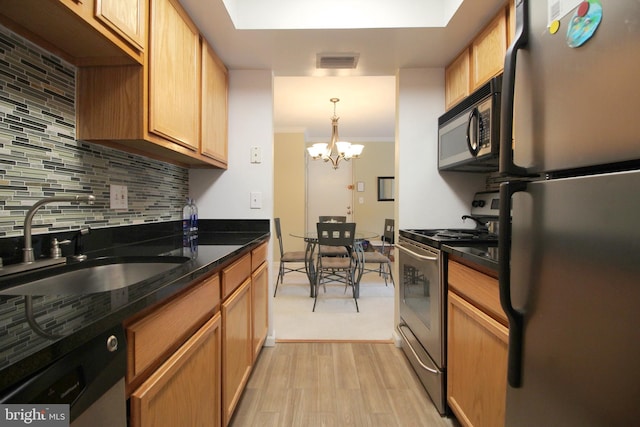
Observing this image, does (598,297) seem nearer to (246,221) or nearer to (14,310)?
(14,310)

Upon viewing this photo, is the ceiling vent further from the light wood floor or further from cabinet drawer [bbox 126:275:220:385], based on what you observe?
the light wood floor

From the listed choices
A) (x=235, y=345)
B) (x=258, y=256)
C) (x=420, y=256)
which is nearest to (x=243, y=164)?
(x=258, y=256)

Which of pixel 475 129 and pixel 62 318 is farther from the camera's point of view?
pixel 475 129

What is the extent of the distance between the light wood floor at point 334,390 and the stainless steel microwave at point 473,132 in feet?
4.49

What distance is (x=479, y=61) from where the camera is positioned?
5.37 ft

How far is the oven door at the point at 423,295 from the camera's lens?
4.55ft

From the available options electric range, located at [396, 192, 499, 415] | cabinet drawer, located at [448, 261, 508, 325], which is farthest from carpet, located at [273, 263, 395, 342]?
cabinet drawer, located at [448, 261, 508, 325]

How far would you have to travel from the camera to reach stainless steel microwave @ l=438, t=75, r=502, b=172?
4.68 feet

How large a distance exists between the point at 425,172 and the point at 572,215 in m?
1.54

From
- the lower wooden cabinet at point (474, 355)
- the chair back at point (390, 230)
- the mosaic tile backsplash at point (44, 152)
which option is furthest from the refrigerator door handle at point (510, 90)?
the chair back at point (390, 230)

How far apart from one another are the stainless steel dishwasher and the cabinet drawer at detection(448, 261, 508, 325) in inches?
42.2

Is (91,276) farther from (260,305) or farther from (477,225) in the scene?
(477,225)

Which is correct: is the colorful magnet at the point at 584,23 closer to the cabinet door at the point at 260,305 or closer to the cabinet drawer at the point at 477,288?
the cabinet drawer at the point at 477,288

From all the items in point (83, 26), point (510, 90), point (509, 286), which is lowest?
point (509, 286)
